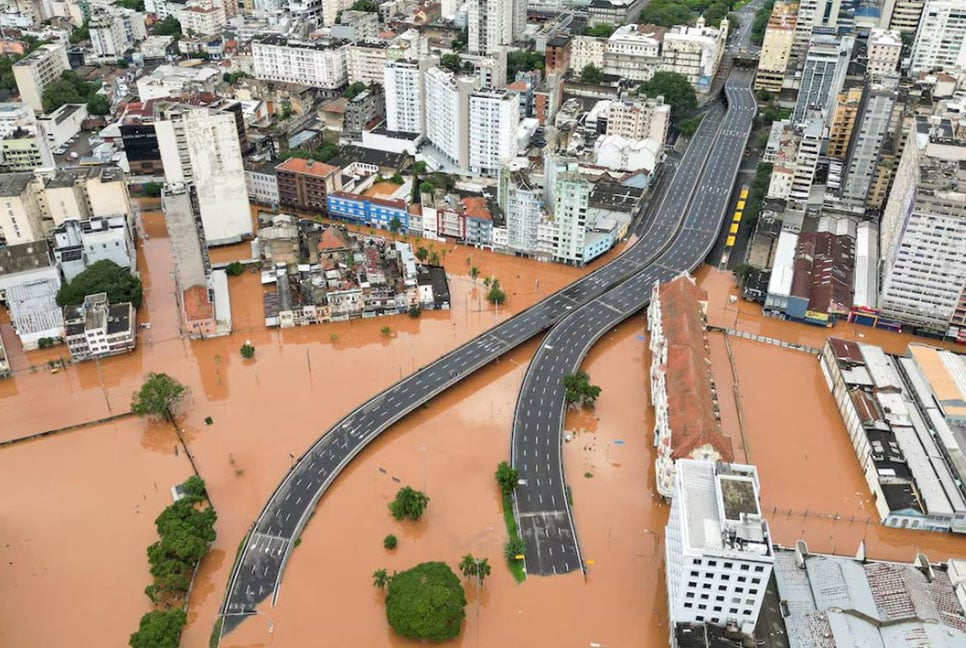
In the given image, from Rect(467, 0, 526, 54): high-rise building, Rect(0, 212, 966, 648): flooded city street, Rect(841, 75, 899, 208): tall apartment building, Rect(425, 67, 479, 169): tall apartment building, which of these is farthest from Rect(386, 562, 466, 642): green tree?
Rect(467, 0, 526, 54): high-rise building

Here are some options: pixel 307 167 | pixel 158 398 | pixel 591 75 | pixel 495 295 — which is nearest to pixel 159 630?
pixel 158 398

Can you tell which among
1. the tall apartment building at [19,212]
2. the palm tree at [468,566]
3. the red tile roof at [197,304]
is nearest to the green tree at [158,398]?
the red tile roof at [197,304]

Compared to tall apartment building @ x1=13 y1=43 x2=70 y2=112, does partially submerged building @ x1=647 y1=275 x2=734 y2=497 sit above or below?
below

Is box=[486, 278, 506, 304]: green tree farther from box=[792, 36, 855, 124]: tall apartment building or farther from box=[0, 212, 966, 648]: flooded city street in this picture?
box=[792, 36, 855, 124]: tall apartment building

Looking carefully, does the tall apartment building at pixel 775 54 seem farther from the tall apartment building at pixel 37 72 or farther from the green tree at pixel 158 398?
the tall apartment building at pixel 37 72

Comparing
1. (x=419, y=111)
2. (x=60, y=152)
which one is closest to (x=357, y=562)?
(x=419, y=111)
